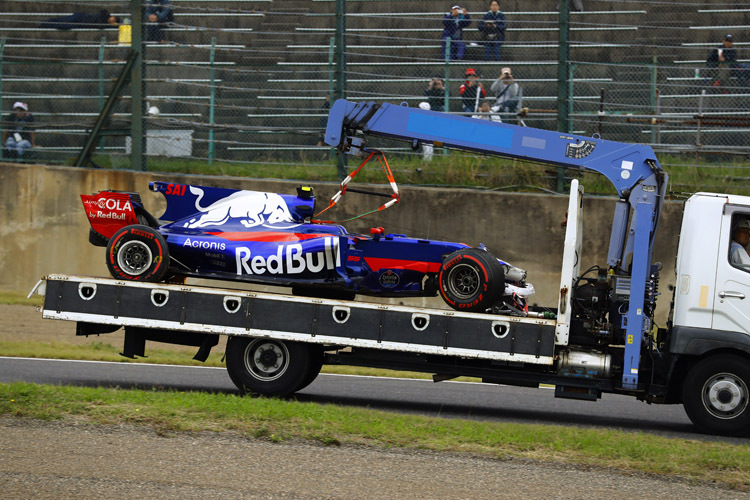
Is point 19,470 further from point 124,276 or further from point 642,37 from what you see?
point 642,37

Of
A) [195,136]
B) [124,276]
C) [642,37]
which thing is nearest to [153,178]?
[195,136]

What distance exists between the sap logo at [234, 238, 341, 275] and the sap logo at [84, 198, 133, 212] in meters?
1.40

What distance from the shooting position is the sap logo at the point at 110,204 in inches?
421

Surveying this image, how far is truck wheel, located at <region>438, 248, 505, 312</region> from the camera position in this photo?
970 centimetres

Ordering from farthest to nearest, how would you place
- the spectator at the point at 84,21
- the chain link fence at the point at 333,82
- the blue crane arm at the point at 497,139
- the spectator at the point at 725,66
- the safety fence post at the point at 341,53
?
the spectator at the point at 84,21
the safety fence post at the point at 341,53
the chain link fence at the point at 333,82
the spectator at the point at 725,66
the blue crane arm at the point at 497,139

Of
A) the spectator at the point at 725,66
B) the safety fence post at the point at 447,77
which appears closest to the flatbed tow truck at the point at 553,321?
the safety fence post at the point at 447,77

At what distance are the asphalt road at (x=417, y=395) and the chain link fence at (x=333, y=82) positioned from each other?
442 cm

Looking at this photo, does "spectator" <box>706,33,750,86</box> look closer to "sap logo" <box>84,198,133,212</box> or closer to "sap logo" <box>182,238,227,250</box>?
"sap logo" <box>182,238,227,250</box>

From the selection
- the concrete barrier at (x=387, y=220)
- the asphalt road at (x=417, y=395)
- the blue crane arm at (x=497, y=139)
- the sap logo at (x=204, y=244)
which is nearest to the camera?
the blue crane arm at (x=497, y=139)

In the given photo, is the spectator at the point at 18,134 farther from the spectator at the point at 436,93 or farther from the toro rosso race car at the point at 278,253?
the spectator at the point at 436,93

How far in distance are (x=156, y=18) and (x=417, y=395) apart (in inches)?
339

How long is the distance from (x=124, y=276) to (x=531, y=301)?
664cm

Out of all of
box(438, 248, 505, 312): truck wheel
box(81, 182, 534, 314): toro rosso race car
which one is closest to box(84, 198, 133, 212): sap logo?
box(81, 182, 534, 314): toro rosso race car

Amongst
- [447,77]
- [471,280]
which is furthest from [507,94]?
[471,280]
